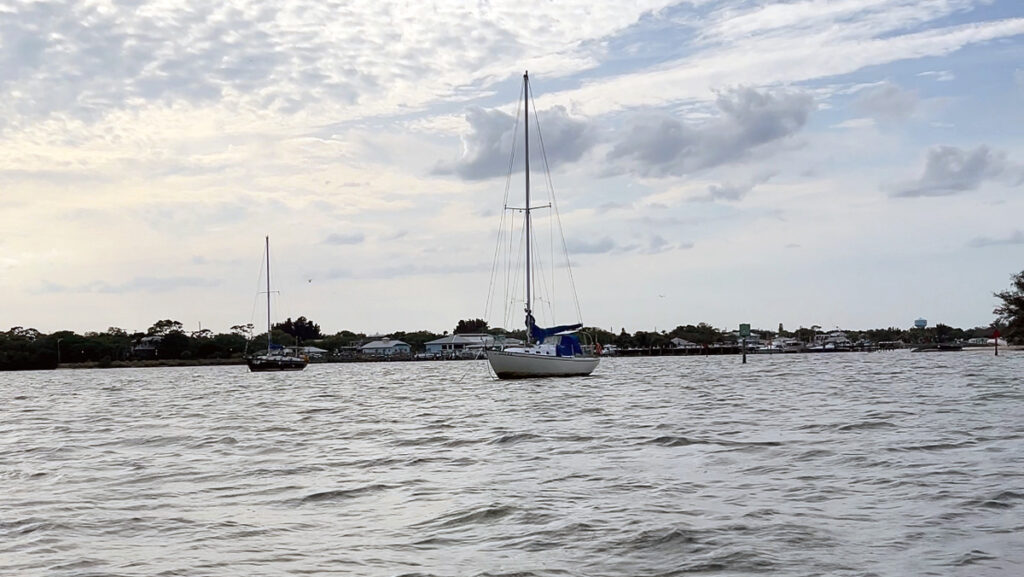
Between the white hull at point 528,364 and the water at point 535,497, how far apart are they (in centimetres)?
2780

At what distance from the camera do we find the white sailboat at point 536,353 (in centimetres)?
5766

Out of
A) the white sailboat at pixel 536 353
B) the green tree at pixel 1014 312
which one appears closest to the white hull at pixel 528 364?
the white sailboat at pixel 536 353

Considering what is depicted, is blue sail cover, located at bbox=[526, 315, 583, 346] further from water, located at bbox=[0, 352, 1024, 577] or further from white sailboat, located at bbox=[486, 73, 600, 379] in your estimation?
water, located at bbox=[0, 352, 1024, 577]

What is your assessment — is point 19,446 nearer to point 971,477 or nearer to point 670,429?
point 670,429

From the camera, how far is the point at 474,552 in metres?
10.5

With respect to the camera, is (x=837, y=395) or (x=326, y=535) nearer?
(x=326, y=535)

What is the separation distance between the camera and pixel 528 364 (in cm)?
5772

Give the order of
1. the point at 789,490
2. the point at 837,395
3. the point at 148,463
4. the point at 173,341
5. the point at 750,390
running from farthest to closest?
1. the point at 173,341
2. the point at 750,390
3. the point at 837,395
4. the point at 148,463
5. the point at 789,490

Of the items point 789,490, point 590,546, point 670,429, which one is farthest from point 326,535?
point 670,429

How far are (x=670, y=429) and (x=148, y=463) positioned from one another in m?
11.6

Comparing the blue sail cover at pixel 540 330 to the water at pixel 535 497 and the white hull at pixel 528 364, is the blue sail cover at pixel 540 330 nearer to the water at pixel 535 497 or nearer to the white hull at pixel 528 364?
the white hull at pixel 528 364

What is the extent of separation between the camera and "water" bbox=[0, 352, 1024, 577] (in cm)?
1009

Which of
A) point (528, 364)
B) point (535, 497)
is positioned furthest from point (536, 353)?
point (535, 497)

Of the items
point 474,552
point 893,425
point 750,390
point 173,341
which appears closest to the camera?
point 474,552
